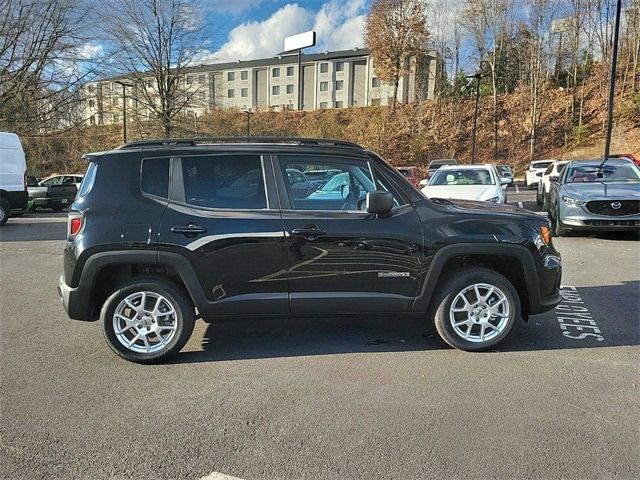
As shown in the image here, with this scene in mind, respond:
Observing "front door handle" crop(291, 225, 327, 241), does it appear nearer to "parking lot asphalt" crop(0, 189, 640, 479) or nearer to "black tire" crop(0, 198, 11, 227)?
"parking lot asphalt" crop(0, 189, 640, 479)

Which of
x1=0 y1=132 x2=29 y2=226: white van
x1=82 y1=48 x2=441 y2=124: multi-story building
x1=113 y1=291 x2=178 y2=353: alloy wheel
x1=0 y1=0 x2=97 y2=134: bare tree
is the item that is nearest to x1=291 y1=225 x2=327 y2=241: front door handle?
x1=113 y1=291 x2=178 y2=353: alloy wheel

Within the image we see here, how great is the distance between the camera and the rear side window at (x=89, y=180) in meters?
4.25

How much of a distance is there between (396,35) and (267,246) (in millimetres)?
50549

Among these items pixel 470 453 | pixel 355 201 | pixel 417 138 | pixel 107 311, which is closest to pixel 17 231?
pixel 107 311

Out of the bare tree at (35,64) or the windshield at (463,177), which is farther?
the bare tree at (35,64)

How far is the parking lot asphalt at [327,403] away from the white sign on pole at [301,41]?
167 ft

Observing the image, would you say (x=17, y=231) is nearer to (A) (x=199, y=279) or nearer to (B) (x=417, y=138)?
(A) (x=199, y=279)

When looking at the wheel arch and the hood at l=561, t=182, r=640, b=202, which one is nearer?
the wheel arch

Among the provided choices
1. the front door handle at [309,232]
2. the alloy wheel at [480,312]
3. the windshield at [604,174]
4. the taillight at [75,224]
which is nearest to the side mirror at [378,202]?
the front door handle at [309,232]

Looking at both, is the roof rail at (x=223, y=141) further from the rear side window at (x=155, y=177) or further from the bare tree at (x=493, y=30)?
the bare tree at (x=493, y=30)

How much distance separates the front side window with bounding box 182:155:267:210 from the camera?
4.23 meters

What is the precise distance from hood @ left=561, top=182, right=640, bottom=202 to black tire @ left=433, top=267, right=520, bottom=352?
6.83 metres

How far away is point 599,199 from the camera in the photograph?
9.88 metres

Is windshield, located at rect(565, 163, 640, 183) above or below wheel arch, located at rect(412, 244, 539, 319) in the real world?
above
